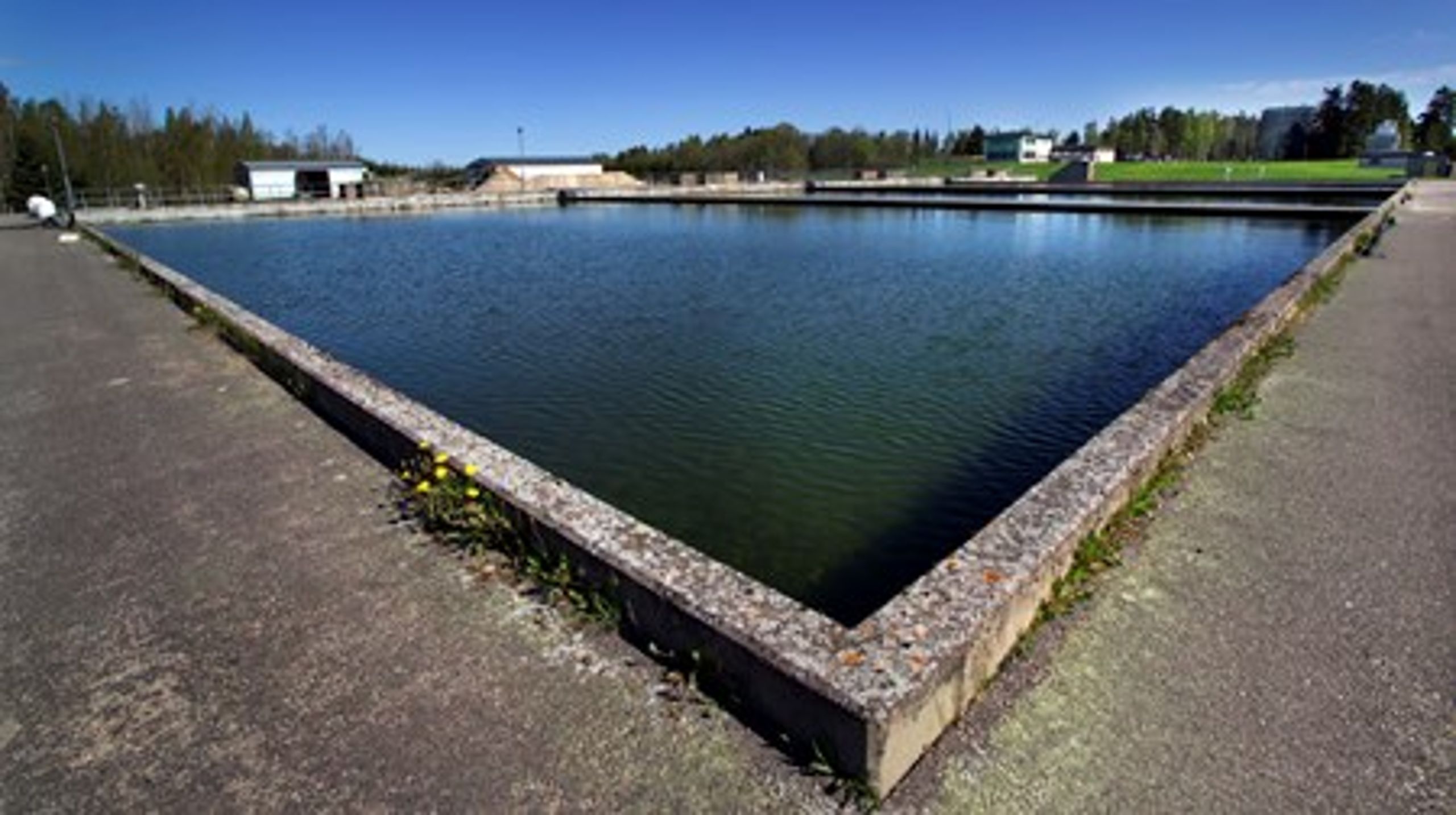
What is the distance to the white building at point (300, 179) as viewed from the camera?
1992 inches

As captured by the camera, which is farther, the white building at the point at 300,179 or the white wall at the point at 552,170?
the white wall at the point at 552,170

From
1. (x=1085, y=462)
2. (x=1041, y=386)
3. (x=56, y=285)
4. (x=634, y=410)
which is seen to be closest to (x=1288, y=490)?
(x=1085, y=462)

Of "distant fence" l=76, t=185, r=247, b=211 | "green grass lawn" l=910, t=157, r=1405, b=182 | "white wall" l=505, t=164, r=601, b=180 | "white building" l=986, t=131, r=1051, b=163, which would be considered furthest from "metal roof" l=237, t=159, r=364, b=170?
"white building" l=986, t=131, r=1051, b=163

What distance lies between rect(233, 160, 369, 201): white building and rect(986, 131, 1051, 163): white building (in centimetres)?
8106

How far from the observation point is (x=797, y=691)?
2340mm

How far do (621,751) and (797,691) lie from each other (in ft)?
1.90

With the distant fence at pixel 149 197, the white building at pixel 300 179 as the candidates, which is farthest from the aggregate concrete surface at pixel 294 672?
the white building at pixel 300 179

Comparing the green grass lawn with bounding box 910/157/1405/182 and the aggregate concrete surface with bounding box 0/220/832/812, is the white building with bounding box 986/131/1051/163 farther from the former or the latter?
the aggregate concrete surface with bounding box 0/220/832/812

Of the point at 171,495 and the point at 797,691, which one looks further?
the point at 171,495

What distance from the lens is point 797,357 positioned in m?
8.85

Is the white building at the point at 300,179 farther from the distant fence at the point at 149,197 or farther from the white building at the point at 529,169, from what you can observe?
the white building at the point at 529,169

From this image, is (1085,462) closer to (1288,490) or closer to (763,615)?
(1288,490)

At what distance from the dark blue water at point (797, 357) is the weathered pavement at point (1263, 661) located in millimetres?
1345

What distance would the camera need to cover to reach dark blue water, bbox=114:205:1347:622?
16.8 ft
